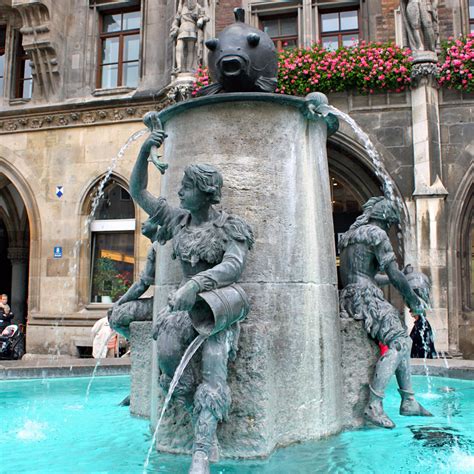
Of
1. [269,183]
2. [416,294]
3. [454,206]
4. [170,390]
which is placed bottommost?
[170,390]

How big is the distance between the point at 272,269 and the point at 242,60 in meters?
1.62

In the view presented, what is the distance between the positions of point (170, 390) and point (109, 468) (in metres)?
0.55

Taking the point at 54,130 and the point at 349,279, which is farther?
the point at 54,130

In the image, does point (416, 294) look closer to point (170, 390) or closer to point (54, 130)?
point (170, 390)

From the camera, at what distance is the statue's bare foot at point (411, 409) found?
4633 mm

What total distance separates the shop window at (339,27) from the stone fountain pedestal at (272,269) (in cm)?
1135

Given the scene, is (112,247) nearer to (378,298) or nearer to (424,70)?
(424,70)

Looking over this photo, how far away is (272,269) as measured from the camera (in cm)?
394

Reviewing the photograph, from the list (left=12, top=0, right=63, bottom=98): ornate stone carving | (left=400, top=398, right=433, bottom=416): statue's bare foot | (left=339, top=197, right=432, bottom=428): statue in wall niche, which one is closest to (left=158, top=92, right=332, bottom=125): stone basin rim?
(left=339, top=197, right=432, bottom=428): statue in wall niche

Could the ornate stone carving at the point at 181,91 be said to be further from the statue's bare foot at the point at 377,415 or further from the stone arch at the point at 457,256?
the statue's bare foot at the point at 377,415

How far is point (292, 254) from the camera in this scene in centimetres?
403

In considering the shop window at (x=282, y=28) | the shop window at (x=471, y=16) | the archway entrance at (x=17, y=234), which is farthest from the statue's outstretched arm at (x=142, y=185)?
the archway entrance at (x=17, y=234)

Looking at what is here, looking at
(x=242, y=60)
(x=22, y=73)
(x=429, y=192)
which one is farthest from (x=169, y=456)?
(x=22, y=73)

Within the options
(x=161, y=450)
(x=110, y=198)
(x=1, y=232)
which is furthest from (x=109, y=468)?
(x=1, y=232)
